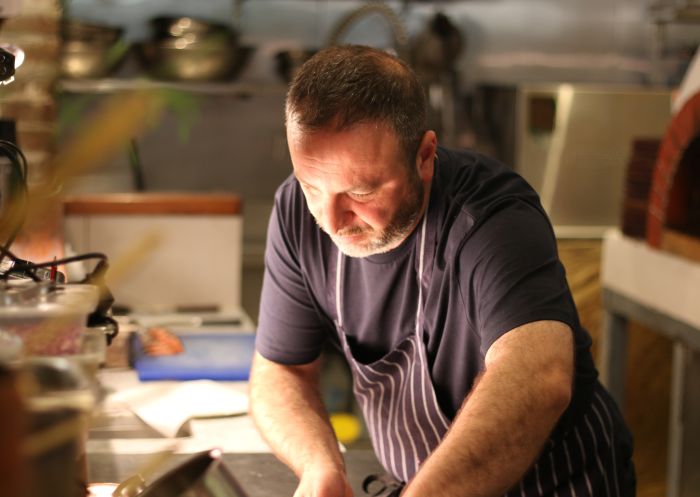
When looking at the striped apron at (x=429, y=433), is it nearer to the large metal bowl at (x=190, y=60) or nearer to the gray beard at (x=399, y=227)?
the gray beard at (x=399, y=227)

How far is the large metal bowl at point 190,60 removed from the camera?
417 cm

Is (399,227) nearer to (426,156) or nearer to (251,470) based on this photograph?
(426,156)

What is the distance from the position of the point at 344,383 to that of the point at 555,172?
4.55ft

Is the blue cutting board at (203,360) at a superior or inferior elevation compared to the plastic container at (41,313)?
inferior

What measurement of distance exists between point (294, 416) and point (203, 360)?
801 mm

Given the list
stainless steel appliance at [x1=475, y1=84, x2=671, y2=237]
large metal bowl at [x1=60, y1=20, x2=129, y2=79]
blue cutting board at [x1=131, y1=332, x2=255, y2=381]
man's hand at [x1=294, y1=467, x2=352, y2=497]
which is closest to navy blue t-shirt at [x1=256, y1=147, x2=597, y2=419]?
man's hand at [x1=294, y1=467, x2=352, y2=497]

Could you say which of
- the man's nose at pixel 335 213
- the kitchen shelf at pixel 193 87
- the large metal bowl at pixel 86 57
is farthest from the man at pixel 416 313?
the kitchen shelf at pixel 193 87

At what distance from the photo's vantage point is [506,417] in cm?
130

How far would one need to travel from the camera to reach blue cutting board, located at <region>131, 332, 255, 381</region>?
2.34m

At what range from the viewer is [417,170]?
158 centimetres

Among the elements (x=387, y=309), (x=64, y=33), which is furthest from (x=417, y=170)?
(x=64, y=33)

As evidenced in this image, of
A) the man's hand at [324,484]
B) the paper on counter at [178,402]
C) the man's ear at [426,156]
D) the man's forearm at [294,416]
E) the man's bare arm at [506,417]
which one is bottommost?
the paper on counter at [178,402]

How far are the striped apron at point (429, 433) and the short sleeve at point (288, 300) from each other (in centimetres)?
6

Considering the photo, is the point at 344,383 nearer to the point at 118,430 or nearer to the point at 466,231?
the point at 118,430
